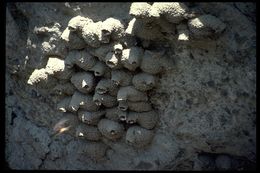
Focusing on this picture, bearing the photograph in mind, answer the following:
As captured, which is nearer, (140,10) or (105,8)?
(140,10)

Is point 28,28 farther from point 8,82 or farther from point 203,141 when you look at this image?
point 203,141

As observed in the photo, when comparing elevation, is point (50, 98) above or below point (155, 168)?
above

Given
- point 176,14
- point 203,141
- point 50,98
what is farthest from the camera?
point 50,98

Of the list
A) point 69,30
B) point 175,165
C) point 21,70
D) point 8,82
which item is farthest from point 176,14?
point 8,82

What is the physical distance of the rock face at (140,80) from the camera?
2.25m

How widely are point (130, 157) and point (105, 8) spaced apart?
0.99 metres

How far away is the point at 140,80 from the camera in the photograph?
2.41 metres

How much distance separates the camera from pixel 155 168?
2.70 metres

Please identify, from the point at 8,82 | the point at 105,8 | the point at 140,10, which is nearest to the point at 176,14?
the point at 140,10

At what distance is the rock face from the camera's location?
7.39ft

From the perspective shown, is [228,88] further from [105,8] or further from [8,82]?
[8,82]

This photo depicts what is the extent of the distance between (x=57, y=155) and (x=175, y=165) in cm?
87

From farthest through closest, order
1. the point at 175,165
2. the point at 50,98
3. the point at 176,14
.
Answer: the point at 50,98 → the point at 175,165 → the point at 176,14

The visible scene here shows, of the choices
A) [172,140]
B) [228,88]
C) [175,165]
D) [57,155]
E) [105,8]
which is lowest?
[57,155]
